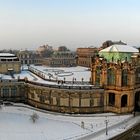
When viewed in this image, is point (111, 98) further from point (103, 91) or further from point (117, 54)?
point (117, 54)

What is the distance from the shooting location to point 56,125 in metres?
60.7

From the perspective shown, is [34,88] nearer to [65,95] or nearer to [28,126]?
[65,95]

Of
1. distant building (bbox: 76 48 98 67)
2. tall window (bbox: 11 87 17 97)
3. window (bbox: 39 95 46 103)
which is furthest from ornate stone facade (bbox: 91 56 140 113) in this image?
distant building (bbox: 76 48 98 67)

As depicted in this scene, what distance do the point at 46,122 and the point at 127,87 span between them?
19.6 metres

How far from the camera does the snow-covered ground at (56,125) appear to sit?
5371 centimetres

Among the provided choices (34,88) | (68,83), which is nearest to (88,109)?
(68,83)

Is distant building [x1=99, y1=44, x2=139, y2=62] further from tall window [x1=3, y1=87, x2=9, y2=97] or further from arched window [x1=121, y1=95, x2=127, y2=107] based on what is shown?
tall window [x1=3, y1=87, x2=9, y2=97]

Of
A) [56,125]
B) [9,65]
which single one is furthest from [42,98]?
[9,65]

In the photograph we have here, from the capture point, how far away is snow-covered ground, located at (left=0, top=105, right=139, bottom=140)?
53706mm

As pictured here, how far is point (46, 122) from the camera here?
62344 mm

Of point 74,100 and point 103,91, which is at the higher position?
point 103,91

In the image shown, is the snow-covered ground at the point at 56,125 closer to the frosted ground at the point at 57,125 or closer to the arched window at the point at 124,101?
the frosted ground at the point at 57,125

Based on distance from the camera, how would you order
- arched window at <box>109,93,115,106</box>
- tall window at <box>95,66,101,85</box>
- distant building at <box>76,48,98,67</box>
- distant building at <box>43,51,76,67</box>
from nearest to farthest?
arched window at <box>109,93,115,106</box> < tall window at <box>95,66,101,85</box> < distant building at <box>76,48,98,67</box> < distant building at <box>43,51,76,67</box>

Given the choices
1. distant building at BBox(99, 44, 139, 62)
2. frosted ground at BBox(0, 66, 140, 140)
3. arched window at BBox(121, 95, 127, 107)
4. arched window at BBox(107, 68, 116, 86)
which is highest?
distant building at BBox(99, 44, 139, 62)
